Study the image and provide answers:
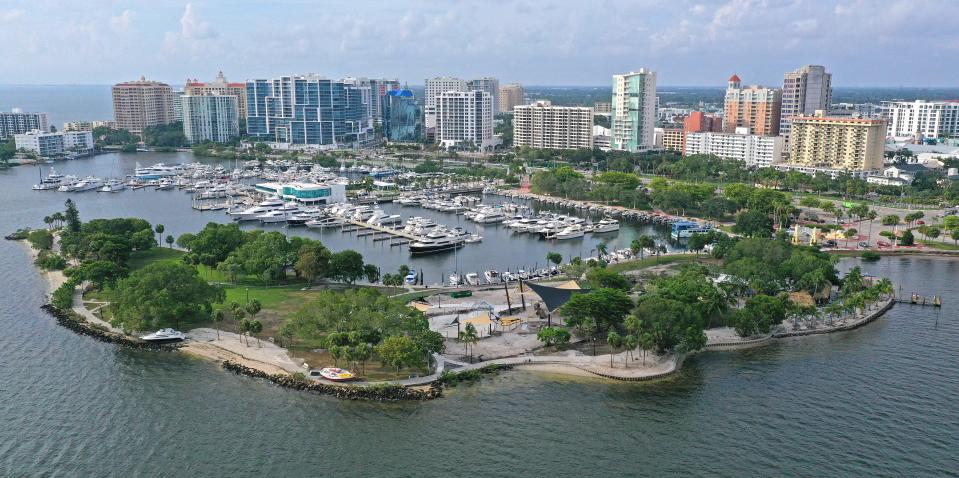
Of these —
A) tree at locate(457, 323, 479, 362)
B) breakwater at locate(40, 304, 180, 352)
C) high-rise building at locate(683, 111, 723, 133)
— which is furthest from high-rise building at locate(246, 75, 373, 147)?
tree at locate(457, 323, 479, 362)

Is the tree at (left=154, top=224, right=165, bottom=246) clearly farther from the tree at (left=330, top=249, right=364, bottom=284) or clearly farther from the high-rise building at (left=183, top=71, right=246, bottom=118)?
the high-rise building at (left=183, top=71, right=246, bottom=118)

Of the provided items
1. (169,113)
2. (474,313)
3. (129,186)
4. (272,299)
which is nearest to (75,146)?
(169,113)

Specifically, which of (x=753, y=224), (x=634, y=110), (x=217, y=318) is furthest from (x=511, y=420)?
(x=634, y=110)

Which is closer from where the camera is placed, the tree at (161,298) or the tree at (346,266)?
the tree at (161,298)

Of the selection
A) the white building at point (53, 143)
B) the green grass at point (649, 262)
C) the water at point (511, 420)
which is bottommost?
the water at point (511, 420)

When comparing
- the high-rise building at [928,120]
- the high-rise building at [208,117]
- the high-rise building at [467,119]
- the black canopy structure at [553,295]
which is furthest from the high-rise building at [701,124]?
the black canopy structure at [553,295]

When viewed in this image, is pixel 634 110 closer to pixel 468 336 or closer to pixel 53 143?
pixel 468 336

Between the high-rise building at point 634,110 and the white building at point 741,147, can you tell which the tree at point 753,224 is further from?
the high-rise building at point 634,110
